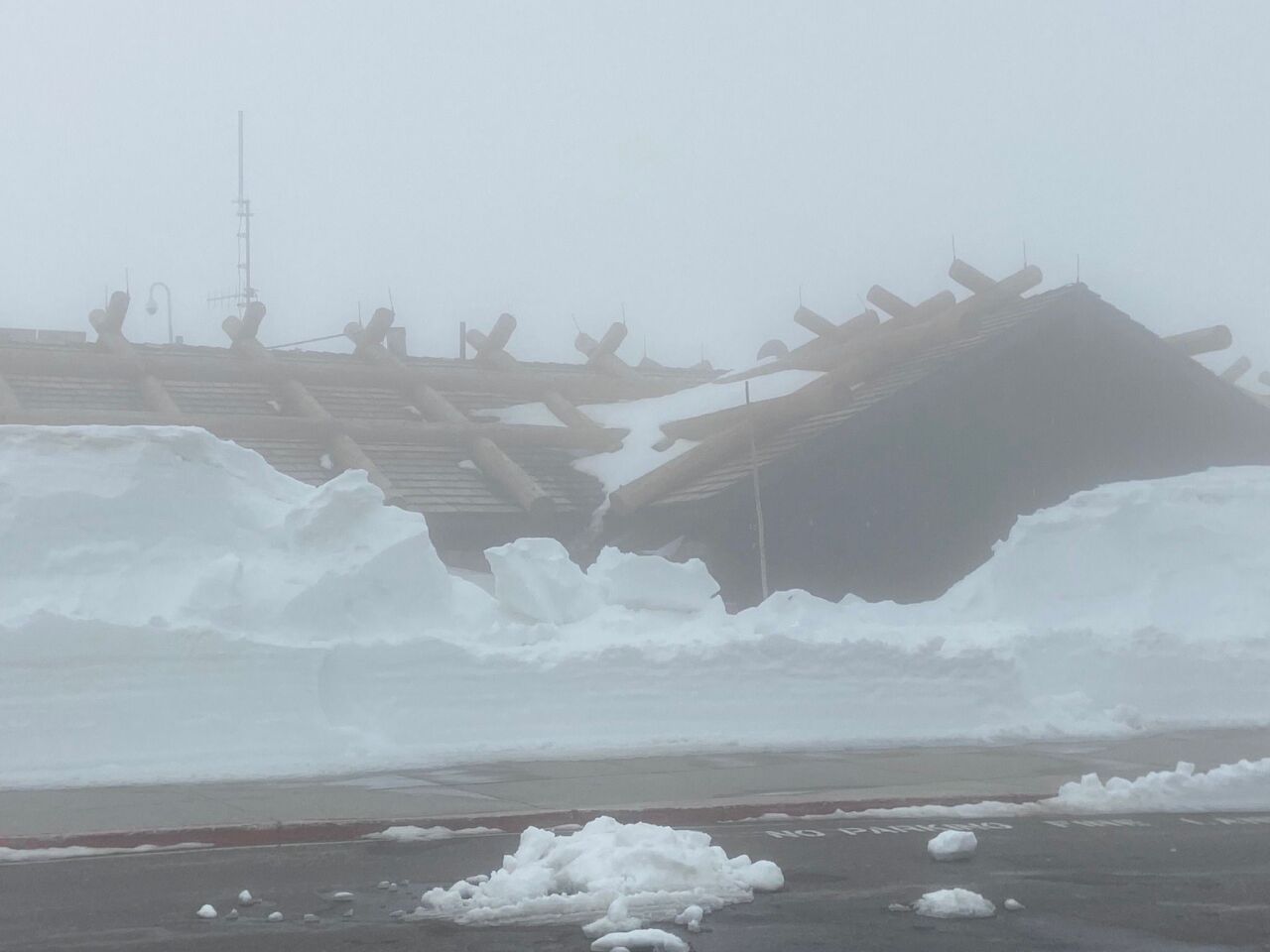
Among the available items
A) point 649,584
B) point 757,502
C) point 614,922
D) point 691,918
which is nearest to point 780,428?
point 757,502

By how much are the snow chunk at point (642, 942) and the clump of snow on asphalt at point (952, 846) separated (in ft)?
7.88

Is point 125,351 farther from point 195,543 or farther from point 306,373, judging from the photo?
point 195,543

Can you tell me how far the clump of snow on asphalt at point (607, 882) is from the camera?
21.0 feet

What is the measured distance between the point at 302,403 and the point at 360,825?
12.7 metres

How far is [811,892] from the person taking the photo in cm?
686

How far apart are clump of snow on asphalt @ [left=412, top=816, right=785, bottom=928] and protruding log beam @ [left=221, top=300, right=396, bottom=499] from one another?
379 inches

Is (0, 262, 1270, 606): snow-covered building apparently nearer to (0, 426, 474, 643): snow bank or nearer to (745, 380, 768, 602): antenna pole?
(745, 380, 768, 602): antenna pole

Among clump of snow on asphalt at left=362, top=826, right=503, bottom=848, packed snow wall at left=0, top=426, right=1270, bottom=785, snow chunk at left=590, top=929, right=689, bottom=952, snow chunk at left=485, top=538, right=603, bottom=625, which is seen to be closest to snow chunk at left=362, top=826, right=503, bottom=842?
clump of snow on asphalt at left=362, top=826, right=503, bottom=848

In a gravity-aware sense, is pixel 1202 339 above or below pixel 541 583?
above

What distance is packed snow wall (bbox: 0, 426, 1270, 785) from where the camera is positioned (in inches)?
457

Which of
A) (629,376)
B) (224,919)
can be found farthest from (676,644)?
(629,376)

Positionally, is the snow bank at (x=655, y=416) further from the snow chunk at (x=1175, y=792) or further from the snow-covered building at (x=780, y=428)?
the snow chunk at (x=1175, y=792)

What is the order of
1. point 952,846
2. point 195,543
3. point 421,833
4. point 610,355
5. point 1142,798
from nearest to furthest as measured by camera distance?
point 952,846, point 421,833, point 1142,798, point 195,543, point 610,355

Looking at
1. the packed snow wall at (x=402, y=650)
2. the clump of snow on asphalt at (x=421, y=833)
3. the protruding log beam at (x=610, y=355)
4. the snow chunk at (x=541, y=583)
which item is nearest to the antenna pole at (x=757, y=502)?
the packed snow wall at (x=402, y=650)
